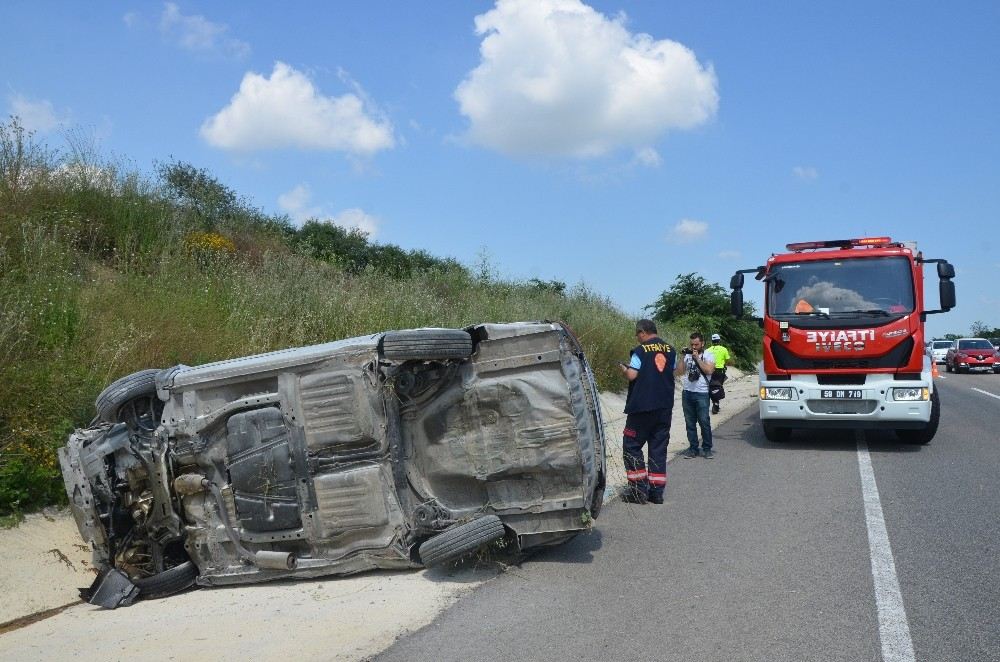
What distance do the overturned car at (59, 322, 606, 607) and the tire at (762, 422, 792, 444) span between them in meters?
6.71

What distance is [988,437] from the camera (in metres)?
12.0

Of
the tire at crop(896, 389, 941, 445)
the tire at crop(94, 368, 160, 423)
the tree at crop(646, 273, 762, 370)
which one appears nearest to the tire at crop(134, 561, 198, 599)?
the tire at crop(94, 368, 160, 423)

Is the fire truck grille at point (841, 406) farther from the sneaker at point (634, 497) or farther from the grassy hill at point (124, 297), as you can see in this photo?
the grassy hill at point (124, 297)

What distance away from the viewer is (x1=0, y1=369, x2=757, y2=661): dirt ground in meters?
4.33

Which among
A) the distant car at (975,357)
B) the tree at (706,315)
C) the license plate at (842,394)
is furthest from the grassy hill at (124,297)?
the distant car at (975,357)

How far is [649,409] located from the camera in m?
7.32

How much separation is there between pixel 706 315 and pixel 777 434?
69.3 ft

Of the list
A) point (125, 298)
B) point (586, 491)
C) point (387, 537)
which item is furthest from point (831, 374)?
point (125, 298)

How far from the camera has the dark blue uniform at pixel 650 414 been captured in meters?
7.37

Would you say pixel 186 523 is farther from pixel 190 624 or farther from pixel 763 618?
pixel 763 618

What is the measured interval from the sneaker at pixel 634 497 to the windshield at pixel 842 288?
449 centimetres

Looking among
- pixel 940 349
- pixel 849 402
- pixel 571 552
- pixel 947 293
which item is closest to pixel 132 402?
pixel 571 552

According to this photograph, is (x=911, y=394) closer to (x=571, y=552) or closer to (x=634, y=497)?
(x=634, y=497)

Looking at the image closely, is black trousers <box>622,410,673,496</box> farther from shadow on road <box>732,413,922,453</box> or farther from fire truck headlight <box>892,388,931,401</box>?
fire truck headlight <box>892,388,931,401</box>
